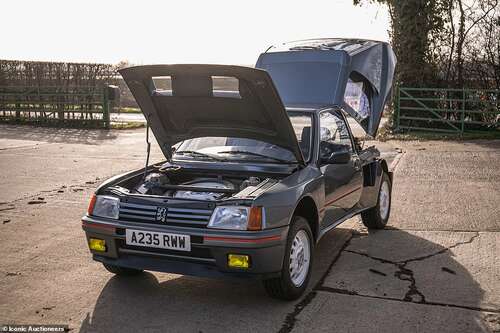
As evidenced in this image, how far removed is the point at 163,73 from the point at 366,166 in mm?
2681

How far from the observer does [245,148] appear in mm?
5711

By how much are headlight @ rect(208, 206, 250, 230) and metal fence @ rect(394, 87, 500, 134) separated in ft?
46.1

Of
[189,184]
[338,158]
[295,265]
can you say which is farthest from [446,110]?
[295,265]

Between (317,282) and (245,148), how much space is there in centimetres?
143

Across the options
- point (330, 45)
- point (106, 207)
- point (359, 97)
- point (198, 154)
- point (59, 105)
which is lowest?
point (59, 105)

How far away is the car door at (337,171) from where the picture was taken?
564cm

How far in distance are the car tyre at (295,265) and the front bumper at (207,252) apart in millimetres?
115

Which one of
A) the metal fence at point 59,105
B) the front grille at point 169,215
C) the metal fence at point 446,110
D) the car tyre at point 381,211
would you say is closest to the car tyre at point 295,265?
the front grille at point 169,215

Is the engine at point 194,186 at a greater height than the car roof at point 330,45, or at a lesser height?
lesser

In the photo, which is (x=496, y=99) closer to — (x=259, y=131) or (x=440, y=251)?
(x=440, y=251)

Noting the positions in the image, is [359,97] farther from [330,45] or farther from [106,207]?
[106,207]

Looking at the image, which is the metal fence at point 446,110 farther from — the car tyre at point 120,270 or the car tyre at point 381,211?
the car tyre at point 120,270

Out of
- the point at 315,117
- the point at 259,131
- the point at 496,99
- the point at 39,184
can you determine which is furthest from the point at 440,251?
the point at 496,99

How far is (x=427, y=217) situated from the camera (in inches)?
302
